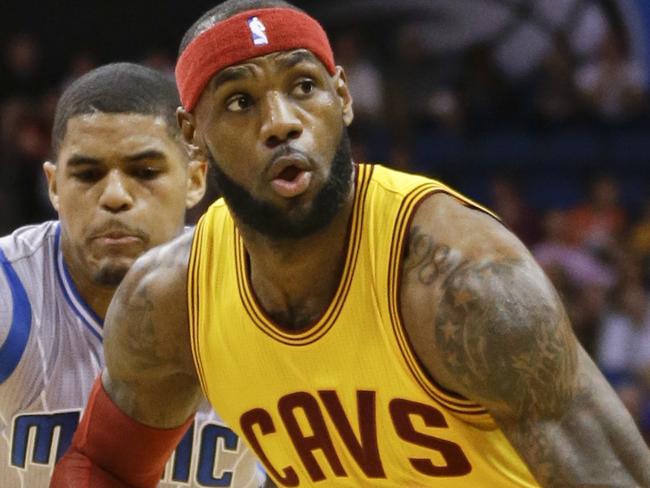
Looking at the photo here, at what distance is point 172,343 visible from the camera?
10.5 ft

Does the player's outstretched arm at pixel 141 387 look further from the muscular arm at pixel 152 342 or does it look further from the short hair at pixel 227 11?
the short hair at pixel 227 11

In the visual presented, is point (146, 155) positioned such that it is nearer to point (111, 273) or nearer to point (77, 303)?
point (111, 273)

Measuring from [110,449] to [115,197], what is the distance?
0.74 m

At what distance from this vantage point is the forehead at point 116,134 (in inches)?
152

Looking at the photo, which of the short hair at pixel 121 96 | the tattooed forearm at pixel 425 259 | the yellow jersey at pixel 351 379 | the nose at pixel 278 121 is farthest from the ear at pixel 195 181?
the tattooed forearm at pixel 425 259

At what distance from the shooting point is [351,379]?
284 cm

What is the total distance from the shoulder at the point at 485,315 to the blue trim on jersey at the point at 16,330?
4.73ft

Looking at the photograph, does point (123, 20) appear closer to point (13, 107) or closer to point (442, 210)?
point (13, 107)

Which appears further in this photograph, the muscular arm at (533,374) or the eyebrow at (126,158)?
the eyebrow at (126,158)

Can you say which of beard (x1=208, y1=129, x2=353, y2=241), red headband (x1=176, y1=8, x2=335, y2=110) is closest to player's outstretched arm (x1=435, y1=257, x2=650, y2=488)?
beard (x1=208, y1=129, x2=353, y2=241)

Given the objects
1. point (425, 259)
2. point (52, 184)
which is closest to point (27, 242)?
point (52, 184)

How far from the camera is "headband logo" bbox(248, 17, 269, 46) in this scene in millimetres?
2879

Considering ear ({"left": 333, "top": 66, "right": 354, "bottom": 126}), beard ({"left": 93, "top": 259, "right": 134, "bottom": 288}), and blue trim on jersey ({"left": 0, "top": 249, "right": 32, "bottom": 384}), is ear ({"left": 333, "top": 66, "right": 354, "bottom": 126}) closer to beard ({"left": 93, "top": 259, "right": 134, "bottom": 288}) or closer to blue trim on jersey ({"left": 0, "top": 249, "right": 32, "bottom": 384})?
beard ({"left": 93, "top": 259, "right": 134, "bottom": 288})

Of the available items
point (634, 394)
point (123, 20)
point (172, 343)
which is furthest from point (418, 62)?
point (172, 343)
